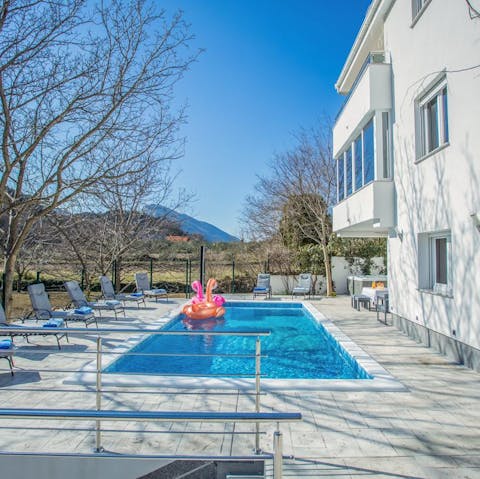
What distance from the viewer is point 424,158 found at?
9359 mm

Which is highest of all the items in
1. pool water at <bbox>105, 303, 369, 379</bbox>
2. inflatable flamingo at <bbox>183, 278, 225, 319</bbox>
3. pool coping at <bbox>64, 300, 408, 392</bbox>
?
inflatable flamingo at <bbox>183, 278, 225, 319</bbox>

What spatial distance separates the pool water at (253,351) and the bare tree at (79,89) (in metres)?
4.69

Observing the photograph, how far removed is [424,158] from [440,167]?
2.56 feet

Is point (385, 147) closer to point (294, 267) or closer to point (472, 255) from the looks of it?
point (472, 255)

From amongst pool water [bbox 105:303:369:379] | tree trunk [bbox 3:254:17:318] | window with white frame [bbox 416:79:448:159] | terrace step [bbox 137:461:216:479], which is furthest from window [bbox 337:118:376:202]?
tree trunk [bbox 3:254:17:318]

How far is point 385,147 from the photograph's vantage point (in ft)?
39.1

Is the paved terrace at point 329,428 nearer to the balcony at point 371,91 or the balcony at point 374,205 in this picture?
the balcony at point 374,205

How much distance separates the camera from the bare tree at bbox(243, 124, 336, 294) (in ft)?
74.3

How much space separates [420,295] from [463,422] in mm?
5165

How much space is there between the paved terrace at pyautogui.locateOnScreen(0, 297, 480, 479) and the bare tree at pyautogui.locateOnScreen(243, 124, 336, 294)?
15.3m

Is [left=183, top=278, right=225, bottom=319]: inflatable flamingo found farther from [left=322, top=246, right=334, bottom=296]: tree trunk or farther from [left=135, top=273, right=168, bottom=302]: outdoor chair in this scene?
[left=322, top=246, right=334, bottom=296]: tree trunk

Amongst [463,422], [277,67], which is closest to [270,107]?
[277,67]

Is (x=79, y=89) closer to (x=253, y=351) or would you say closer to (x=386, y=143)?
(x=253, y=351)

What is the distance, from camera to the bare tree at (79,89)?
9.52 m
